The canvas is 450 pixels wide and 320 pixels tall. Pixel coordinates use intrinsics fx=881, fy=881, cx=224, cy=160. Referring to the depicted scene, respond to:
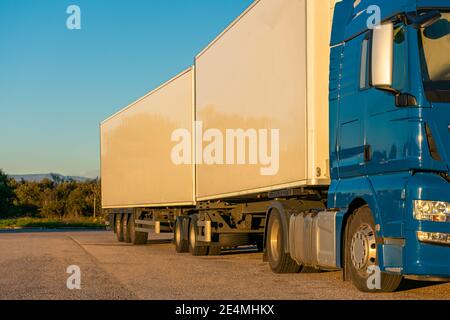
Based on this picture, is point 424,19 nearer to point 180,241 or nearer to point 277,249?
point 277,249

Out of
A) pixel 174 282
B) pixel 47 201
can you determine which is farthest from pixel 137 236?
pixel 47 201

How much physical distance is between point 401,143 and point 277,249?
4954mm

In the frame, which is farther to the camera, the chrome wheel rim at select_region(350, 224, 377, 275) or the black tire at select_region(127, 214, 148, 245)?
the black tire at select_region(127, 214, 148, 245)

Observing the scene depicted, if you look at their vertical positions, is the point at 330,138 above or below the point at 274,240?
above

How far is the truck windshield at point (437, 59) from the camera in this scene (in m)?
9.85

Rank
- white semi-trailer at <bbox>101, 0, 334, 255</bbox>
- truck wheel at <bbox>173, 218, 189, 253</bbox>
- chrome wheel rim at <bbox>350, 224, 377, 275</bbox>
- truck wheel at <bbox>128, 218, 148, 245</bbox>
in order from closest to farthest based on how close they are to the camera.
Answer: chrome wheel rim at <bbox>350, 224, 377, 275</bbox> → white semi-trailer at <bbox>101, 0, 334, 255</bbox> → truck wheel at <bbox>173, 218, 189, 253</bbox> → truck wheel at <bbox>128, 218, 148, 245</bbox>

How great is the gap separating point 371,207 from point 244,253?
11.8 meters

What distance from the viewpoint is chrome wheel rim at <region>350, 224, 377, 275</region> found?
35.2ft

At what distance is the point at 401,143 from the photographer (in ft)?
32.9

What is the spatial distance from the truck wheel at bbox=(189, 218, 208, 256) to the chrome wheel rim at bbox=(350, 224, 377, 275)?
10082 millimetres

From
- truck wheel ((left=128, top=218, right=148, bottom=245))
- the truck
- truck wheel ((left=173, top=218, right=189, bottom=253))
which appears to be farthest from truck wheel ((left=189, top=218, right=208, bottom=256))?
truck wheel ((left=128, top=218, right=148, bottom=245))

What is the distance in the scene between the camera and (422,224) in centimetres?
967

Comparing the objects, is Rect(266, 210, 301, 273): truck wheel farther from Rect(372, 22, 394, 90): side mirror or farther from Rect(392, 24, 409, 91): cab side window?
Rect(372, 22, 394, 90): side mirror
